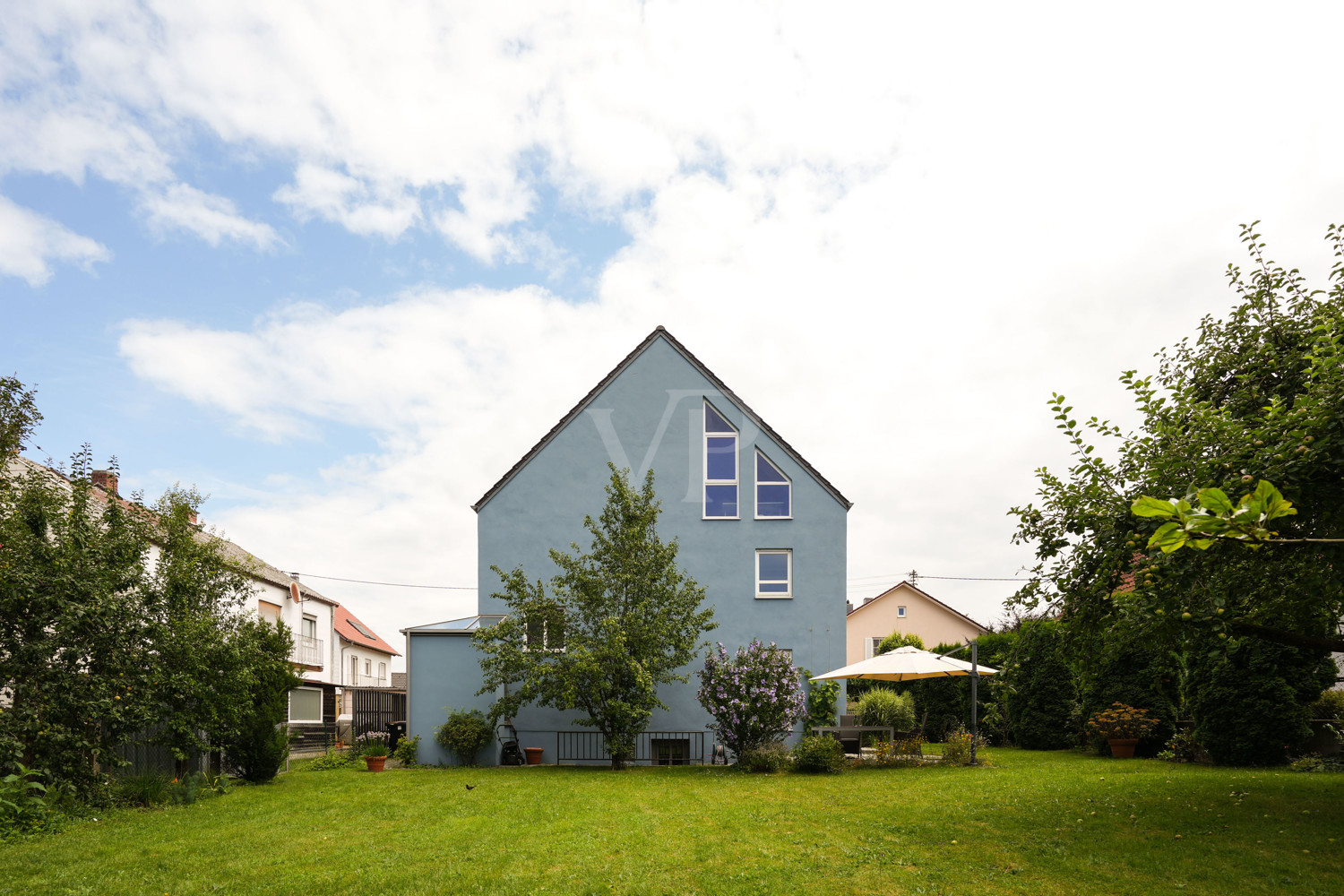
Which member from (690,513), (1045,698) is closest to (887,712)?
(1045,698)

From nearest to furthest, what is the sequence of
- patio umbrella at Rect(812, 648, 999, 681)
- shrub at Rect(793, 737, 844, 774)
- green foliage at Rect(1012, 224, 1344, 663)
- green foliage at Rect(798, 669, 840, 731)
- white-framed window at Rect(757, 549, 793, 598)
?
green foliage at Rect(1012, 224, 1344, 663) < shrub at Rect(793, 737, 844, 774) < patio umbrella at Rect(812, 648, 999, 681) < green foliage at Rect(798, 669, 840, 731) < white-framed window at Rect(757, 549, 793, 598)

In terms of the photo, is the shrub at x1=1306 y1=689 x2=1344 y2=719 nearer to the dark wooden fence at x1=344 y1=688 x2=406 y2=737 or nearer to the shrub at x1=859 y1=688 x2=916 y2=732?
the shrub at x1=859 y1=688 x2=916 y2=732

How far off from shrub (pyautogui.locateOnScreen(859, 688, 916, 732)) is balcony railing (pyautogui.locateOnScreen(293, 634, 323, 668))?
72.8 ft

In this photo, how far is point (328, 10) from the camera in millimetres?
9961

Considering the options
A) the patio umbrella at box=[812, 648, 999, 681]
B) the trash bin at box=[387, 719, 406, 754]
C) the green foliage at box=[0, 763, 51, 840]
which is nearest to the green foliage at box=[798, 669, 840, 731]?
the patio umbrella at box=[812, 648, 999, 681]

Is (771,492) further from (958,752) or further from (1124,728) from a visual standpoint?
(1124,728)

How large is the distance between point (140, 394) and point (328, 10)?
288 inches

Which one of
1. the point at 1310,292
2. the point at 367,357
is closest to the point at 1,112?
the point at 367,357

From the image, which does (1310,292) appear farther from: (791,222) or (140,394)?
(140,394)

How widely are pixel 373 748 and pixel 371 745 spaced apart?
154 cm

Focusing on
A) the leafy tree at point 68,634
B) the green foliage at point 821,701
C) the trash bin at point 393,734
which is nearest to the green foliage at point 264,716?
the leafy tree at point 68,634


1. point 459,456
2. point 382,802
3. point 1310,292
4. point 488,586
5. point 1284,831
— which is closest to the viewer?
point 1284,831

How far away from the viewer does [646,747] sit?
19.2m

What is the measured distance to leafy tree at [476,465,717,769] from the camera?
16109mm
